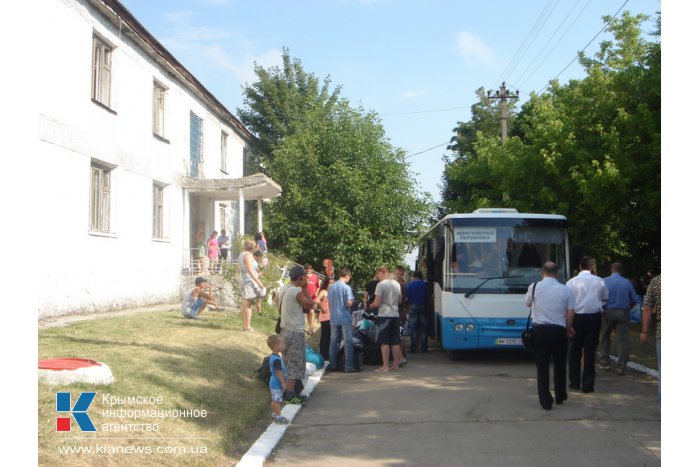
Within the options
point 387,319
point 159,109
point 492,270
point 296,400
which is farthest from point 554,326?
point 159,109

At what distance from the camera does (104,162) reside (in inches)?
691

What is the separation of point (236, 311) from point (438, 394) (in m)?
9.28

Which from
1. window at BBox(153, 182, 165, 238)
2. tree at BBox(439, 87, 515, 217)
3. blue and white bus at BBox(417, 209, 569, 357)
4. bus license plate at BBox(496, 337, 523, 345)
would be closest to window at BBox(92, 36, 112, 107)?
window at BBox(153, 182, 165, 238)

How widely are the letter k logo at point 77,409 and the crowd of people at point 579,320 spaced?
5439 millimetres

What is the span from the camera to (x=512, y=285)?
561 inches

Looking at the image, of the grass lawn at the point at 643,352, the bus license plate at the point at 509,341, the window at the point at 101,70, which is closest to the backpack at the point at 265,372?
the bus license plate at the point at 509,341

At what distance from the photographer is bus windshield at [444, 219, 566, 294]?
1430 centimetres

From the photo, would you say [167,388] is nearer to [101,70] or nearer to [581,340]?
[581,340]

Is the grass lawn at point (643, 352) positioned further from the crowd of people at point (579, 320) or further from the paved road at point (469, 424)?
the paved road at point (469, 424)

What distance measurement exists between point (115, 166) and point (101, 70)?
91.3 inches

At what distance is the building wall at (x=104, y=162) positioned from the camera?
14789 mm
